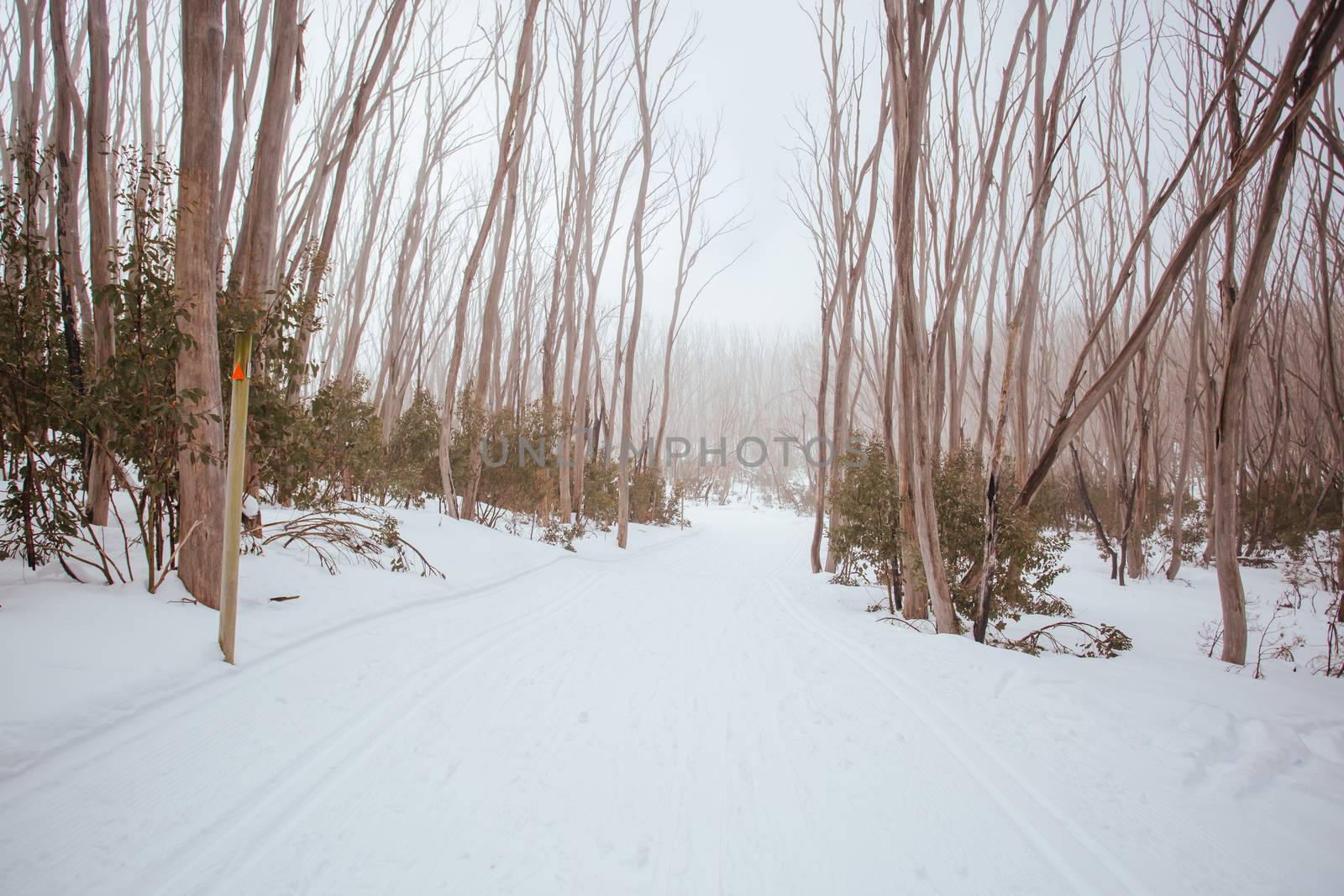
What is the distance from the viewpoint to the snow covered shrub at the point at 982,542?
448 cm

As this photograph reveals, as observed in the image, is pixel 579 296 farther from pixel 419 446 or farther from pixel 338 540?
pixel 338 540

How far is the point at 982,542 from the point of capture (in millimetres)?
5047

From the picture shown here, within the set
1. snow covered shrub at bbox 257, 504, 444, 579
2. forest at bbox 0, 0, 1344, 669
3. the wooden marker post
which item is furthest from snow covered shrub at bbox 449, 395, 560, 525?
the wooden marker post

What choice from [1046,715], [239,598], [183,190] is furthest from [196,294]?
[1046,715]

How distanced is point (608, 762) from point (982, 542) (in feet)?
14.2

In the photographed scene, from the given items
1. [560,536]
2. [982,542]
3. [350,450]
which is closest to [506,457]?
[560,536]

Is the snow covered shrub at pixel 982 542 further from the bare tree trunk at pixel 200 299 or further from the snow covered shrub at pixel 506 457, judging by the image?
the snow covered shrub at pixel 506 457

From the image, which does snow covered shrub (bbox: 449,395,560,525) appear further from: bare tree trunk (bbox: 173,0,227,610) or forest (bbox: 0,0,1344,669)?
bare tree trunk (bbox: 173,0,227,610)

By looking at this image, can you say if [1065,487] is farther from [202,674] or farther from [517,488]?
[202,674]

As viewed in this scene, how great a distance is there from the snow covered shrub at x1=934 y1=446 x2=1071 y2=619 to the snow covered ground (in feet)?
Result: 3.12

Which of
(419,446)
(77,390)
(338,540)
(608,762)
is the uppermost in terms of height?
(77,390)

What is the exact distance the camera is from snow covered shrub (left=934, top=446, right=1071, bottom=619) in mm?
4484

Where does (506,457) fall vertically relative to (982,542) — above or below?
above

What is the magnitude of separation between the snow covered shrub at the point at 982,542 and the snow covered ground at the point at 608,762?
95cm
